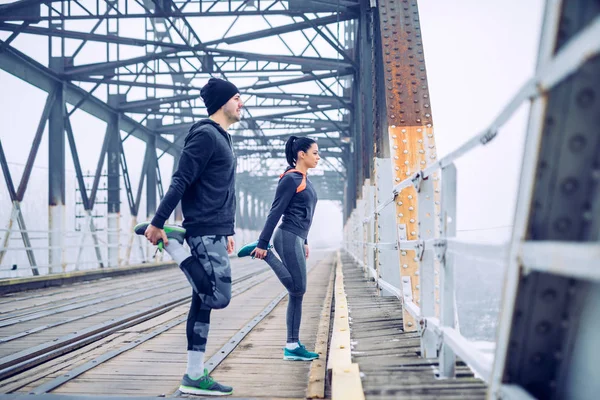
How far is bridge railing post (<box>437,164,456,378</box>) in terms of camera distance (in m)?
2.73

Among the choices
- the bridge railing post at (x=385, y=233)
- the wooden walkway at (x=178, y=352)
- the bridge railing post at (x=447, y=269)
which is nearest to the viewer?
the bridge railing post at (x=447, y=269)

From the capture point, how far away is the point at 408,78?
5723 mm

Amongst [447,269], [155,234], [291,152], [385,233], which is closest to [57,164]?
[385,233]

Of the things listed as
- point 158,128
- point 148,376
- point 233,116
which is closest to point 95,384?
point 148,376

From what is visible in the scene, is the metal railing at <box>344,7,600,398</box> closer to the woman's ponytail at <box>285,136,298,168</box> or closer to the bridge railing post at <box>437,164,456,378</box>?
the bridge railing post at <box>437,164,456,378</box>

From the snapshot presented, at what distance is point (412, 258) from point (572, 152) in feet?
11.2

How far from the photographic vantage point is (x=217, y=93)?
12.5 ft

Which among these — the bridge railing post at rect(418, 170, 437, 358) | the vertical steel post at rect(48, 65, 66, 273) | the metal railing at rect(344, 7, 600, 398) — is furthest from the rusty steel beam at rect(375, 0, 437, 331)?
the vertical steel post at rect(48, 65, 66, 273)

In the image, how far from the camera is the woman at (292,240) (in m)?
4.62

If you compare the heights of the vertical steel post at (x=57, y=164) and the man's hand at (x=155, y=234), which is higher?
the vertical steel post at (x=57, y=164)

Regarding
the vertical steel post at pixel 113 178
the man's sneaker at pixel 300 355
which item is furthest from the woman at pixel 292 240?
the vertical steel post at pixel 113 178

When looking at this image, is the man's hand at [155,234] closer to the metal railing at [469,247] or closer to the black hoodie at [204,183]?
the black hoodie at [204,183]

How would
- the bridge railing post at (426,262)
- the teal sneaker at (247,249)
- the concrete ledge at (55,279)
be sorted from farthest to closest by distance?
the concrete ledge at (55,279) → the teal sneaker at (247,249) → the bridge railing post at (426,262)

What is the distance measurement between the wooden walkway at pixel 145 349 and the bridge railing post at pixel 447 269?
1.15 meters
